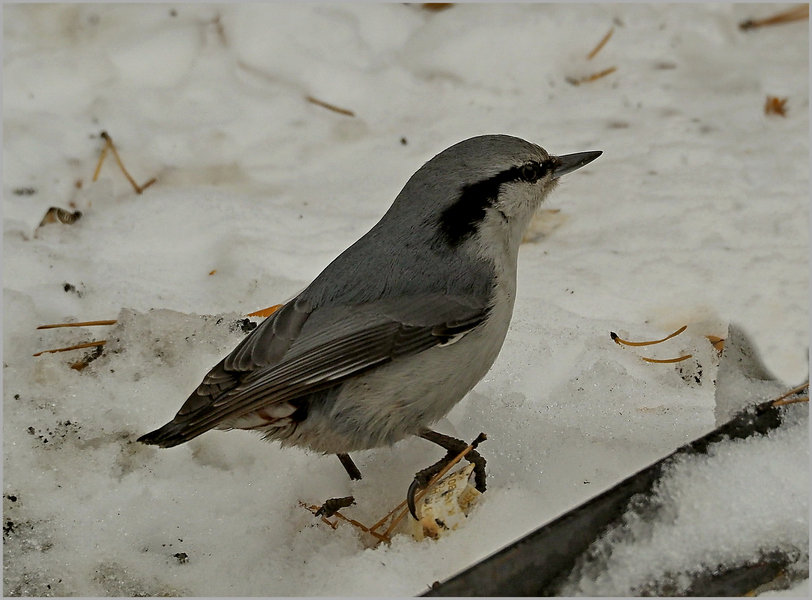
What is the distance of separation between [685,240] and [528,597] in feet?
6.68

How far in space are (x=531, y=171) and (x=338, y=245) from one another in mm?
1076

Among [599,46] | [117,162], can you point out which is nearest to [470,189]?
[117,162]

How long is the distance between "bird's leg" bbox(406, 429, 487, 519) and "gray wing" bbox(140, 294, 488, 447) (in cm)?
28

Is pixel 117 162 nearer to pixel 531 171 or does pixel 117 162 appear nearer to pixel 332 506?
pixel 531 171

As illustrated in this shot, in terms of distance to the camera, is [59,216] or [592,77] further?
[592,77]

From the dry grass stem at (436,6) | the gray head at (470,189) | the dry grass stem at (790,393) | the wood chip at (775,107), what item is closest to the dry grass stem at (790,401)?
the dry grass stem at (790,393)

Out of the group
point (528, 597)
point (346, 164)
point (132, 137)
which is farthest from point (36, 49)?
→ point (528, 597)

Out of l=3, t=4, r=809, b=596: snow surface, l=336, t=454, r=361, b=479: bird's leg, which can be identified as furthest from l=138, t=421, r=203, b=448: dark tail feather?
l=336, t=454, r=361, b=479: bird's leg

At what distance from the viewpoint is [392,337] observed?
2.57 meters

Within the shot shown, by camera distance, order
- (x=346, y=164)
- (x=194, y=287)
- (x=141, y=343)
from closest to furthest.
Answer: (x=141, y=343)
(x=194, y=287)
(x=346, y=164)

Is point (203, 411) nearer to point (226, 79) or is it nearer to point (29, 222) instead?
point (29, 222)

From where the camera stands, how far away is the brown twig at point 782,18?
Result: 477cm

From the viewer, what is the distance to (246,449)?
297cm

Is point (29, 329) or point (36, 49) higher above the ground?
point (36, 49)
